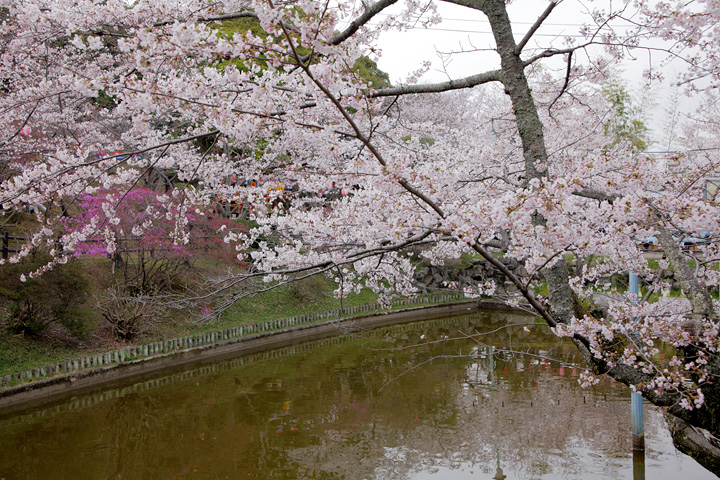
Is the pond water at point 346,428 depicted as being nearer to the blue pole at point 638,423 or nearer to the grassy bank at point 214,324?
the blue pole at point 638,423

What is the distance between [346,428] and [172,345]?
182 inches

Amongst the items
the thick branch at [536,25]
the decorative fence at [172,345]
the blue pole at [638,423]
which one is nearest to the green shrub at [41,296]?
the decorative fence at [172,345]

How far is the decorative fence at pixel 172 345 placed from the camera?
734 centimetres

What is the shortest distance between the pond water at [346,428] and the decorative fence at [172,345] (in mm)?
606

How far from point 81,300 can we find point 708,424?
30.5 ft

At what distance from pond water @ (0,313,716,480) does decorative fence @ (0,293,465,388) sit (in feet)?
1.99

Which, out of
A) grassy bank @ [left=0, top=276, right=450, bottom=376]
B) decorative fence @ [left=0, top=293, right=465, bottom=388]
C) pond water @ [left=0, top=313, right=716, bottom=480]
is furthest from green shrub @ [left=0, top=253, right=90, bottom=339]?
pond water @ [left=0, top=313, right=716, bottom=480]

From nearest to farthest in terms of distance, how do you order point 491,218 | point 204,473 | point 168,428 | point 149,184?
point 491,218
point 204,473
point 168,428
point 149,184

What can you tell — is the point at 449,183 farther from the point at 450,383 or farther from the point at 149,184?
the point at 149,184

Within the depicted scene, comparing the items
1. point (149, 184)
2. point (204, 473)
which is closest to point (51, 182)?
point (204, 473)

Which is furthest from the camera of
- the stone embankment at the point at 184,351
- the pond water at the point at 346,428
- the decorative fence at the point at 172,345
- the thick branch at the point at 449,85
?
the decorative fence at the point at 172,345

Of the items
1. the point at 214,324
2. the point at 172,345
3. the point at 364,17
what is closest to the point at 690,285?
the point at 364,17

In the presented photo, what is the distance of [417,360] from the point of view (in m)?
9.57

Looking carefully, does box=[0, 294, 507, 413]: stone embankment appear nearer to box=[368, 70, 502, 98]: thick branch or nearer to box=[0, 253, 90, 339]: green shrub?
box=[0, 253, 90, 339]: green shrub
